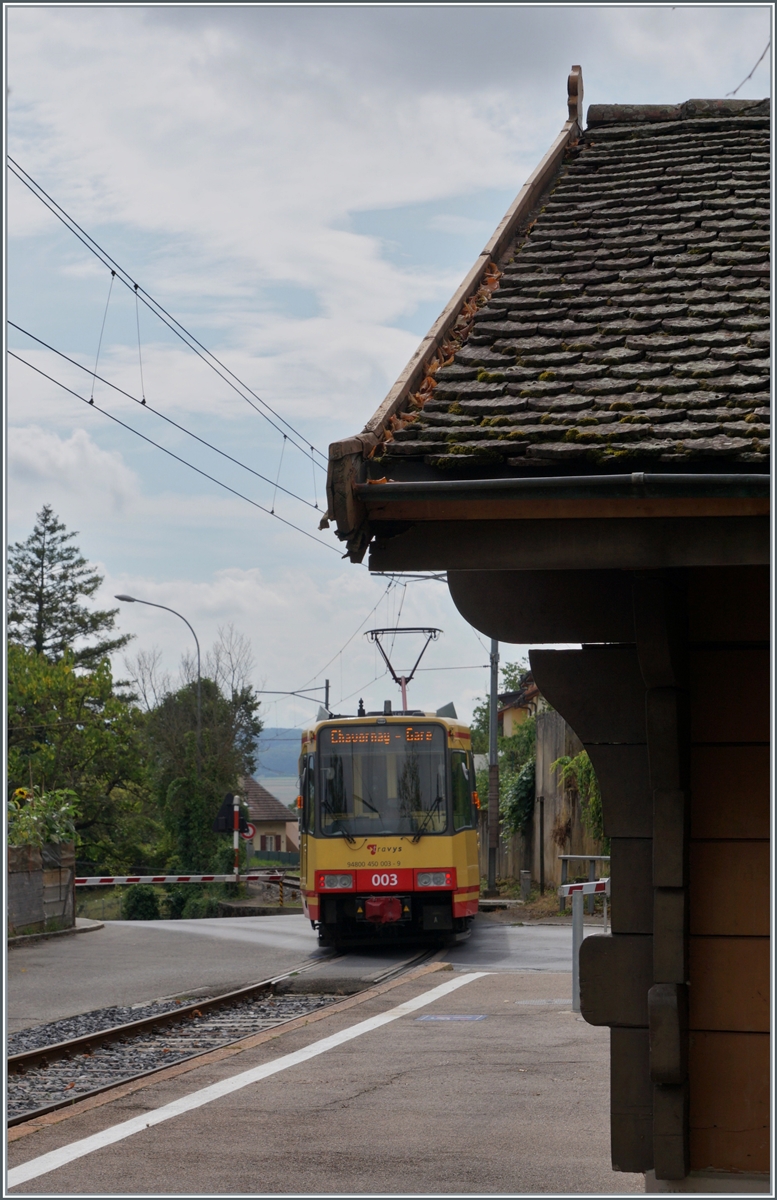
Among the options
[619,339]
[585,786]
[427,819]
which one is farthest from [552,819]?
[619,339]

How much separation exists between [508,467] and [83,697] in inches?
2350

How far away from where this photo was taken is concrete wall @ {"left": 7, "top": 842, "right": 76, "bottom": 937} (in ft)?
64.8

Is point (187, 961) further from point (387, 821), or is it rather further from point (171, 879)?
point (171, 879)

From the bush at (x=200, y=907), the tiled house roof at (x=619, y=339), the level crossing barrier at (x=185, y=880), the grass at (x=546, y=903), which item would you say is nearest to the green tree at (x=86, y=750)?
the bush at (x=200, y=907)

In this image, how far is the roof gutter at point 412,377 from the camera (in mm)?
3912

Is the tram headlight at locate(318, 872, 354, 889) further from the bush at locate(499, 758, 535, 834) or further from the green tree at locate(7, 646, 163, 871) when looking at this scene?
the green tree at locate(7, 646, 163, 871)

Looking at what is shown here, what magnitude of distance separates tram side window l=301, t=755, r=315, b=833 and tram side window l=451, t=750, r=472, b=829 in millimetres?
1905

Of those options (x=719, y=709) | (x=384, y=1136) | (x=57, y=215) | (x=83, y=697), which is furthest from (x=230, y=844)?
(x=719, y=709)

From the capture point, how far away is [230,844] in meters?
45.5

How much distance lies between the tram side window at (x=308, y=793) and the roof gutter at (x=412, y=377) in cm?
1204

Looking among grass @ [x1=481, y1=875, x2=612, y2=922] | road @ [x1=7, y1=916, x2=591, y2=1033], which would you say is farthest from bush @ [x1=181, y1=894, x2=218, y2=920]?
road @ [x1=7, y1=916, x2=591, y2=1033]

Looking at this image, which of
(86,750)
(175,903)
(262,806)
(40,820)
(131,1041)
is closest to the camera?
(131,1041)

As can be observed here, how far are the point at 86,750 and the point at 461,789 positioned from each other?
45.8 m

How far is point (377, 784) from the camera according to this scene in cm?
1756
